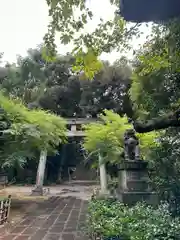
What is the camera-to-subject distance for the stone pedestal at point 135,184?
22.6 ft

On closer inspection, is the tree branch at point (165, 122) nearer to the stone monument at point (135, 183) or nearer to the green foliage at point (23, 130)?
the stone monument at point (135, 183)

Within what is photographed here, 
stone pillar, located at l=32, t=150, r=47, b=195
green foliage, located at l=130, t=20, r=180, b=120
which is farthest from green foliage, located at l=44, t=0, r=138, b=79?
stone pillar, located at l=32, t=150, r=47, b=195

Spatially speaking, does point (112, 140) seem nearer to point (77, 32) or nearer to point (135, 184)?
point (135, 184)

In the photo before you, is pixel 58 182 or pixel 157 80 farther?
pixel 58 182

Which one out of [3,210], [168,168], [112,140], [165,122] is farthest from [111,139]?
[165,122]

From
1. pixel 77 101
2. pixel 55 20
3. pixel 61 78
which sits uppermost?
pixel 61 78

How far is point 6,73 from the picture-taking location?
Answer: 23.8 m

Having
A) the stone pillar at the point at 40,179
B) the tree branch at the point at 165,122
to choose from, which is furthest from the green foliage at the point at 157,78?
the stone pillar at the point at 40,179

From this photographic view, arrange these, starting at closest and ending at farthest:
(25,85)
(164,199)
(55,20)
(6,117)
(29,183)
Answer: (55,20) < (164,199) < (6,117) < (29,183) < (25,85)

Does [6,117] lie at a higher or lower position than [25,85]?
lower

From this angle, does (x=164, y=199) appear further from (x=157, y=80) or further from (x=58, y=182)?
(x=58, y=182)

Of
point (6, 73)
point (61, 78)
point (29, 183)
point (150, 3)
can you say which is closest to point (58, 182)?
point (29, 183)

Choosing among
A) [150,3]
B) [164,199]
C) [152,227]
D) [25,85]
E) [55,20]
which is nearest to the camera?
[150,3]

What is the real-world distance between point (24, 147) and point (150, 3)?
Result: 8.39m
